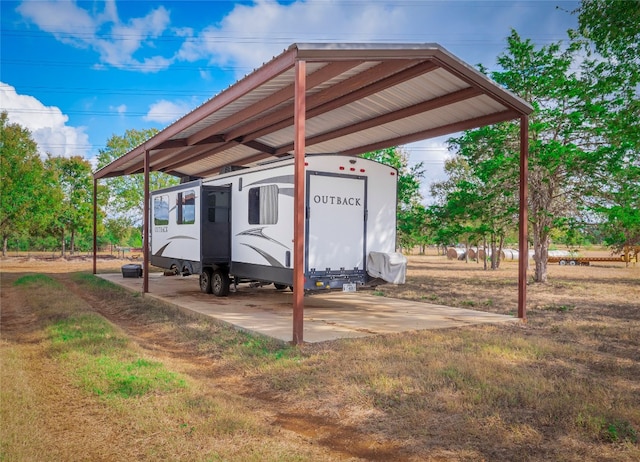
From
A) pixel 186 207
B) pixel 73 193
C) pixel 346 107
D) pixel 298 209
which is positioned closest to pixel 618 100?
pixel 346 107

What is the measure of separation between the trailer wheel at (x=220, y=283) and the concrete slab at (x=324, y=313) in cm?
18

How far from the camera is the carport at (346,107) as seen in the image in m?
7.18

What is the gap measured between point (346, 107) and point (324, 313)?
448 centimetres

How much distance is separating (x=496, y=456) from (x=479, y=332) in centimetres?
452

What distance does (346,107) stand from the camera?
10891 mm

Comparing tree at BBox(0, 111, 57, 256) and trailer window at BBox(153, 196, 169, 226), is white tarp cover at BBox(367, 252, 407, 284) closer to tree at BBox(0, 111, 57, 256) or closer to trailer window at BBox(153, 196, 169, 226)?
trailer window at BBox(153, 196, 169, 226)

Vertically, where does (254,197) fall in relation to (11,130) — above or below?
below

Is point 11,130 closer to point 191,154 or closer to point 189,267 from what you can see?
point 191,154

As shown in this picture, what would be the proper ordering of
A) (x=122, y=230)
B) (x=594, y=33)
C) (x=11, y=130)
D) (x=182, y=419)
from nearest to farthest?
(x=182, y=419) → (x=594, y=33) → (x=11, y=130) → (x=122, y=230)

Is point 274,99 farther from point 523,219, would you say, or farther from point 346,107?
point 523,219

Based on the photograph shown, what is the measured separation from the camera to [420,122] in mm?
11234

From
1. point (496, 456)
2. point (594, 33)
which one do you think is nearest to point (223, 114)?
point (594, 33)

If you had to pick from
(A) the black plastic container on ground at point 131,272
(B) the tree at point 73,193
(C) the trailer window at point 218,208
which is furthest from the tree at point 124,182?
(C) the trailer window at point 218,208

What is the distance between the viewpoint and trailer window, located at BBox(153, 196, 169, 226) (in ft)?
47.8
